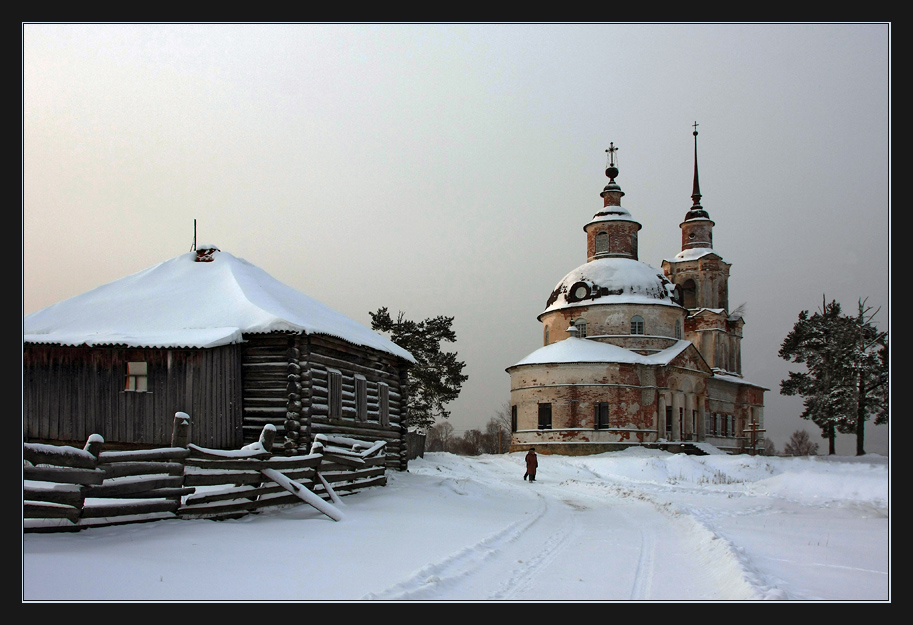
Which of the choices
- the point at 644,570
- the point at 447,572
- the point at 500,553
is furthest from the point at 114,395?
the point at 644,570

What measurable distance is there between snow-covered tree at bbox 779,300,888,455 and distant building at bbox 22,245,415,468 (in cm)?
1054

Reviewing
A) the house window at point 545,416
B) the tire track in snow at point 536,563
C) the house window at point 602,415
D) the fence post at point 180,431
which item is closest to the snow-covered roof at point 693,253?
the house window at point 602,415

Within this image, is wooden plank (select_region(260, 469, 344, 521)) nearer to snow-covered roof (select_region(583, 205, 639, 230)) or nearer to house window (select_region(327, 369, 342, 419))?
house window (select_region(327, 369, 342, 419))

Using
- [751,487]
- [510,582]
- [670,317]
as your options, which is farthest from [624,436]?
[510,582]

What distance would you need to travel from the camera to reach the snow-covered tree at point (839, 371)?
420 inches

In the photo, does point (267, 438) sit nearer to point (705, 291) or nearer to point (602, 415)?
point (602, 415)

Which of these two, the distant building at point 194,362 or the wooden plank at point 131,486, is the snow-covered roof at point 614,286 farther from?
the wooden plank at point 131,486

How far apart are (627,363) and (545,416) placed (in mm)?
5718

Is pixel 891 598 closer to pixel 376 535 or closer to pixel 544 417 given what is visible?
pixel 376 535

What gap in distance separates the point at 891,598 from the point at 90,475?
356 inches

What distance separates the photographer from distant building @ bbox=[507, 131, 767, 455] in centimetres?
4459

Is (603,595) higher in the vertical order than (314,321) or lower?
lower

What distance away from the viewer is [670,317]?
161 feet

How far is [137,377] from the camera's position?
15.9m
